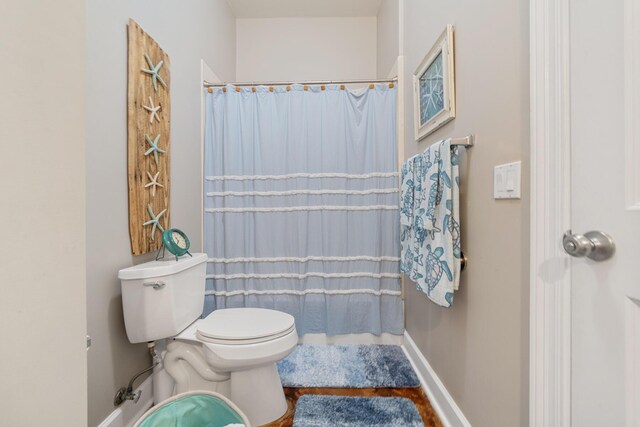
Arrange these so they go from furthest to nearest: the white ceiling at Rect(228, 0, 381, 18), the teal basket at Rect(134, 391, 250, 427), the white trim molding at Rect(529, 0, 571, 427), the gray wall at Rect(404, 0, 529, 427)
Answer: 1. the white ceiling at Rect(228, 0, 381, 18)
2. the teal basket at Rect(134, 391, 250, 427)
3. the gray wall at Rect(404, 0, 529, 427)
4. the white trim molding at Rect(529, 0, 571, 427)

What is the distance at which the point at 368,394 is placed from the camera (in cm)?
145

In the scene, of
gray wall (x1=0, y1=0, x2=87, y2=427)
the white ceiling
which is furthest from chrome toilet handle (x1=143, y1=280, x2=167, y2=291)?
the white ceiling

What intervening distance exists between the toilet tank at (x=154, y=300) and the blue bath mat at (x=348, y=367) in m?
0.71

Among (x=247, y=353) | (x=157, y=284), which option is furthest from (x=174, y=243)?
(x=247, y=353)

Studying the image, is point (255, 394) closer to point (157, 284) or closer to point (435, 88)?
point (157, 284)

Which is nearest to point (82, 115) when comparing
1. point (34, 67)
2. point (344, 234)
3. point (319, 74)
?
point (34, 67)

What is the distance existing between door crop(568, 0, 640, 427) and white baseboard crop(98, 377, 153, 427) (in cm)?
151

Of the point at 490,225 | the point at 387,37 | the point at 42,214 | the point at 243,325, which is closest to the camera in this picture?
the point at 42,214

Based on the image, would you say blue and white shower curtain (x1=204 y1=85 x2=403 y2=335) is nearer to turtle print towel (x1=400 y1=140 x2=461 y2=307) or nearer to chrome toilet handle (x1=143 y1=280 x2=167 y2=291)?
turtle print towel (x1=400 y1=140 x2=461 y2=307)

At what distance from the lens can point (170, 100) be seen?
155 centimetres

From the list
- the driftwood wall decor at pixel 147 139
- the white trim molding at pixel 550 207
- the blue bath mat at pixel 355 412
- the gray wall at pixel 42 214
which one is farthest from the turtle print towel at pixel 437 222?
the driftwood wall decor at pixel 147 139

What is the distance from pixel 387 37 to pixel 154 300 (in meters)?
2.30

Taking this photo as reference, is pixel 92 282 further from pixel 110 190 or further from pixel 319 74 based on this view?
pixel 319 74

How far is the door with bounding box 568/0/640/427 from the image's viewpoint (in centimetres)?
54
